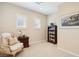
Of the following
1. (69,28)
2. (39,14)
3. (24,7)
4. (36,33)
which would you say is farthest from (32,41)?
(69,28)

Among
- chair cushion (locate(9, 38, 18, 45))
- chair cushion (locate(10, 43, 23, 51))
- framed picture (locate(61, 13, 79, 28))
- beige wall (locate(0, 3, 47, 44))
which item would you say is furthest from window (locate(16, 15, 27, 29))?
framed picture (locate(61, 13, 79, 28))

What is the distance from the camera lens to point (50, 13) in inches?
101

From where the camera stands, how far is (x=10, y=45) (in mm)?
2541

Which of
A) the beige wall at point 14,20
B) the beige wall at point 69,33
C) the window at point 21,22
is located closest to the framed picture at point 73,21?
the beige wall at point 69,33

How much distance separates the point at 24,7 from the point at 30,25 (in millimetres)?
483

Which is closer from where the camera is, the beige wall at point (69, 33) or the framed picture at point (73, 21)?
the framed picture at point (73, 21)

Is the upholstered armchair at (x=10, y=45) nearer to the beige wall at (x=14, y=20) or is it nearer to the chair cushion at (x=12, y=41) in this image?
the chair cushion at (x=12, y=41)

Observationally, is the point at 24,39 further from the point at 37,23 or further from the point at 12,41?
the point at 37,23

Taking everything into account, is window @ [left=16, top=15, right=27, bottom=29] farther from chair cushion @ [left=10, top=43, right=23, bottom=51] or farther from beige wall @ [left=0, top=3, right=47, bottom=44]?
chair cushion @ [left=10, top=43, right=23, bottom=51]

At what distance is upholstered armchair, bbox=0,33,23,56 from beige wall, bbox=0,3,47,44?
356 mm

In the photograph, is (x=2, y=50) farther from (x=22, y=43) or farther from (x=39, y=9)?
(x=39, y=9)

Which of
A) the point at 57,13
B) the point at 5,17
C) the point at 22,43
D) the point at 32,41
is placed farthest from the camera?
the point at 57,13

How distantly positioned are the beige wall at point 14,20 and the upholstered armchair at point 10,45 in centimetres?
36

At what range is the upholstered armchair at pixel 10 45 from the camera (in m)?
2.34
